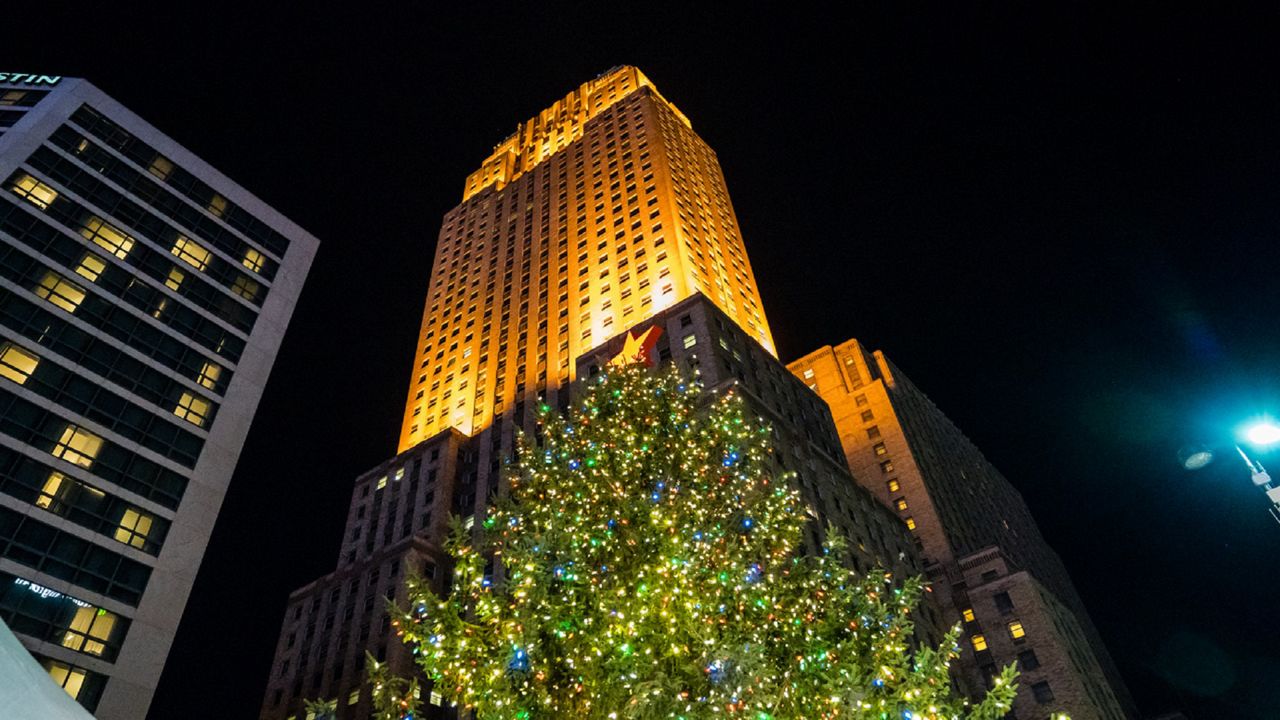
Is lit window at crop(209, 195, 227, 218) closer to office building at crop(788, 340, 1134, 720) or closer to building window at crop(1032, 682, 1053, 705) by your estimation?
office building at crop(788, 340, 1134, 720)

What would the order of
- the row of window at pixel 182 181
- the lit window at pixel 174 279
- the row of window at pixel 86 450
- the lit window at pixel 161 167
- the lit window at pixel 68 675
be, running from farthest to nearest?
the lit window at pixel 161 167
the row of window at pixel 182 181
the lit window at pixel 174 279
the row of window at pixel 86 450
the lit window at pixel 68 675

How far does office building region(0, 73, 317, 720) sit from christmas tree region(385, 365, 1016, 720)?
25602 mm

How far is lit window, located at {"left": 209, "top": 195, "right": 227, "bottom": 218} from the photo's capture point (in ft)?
158

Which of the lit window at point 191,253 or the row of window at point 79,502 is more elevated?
the lit window at point 191,253

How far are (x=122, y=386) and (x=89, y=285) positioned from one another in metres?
6.26

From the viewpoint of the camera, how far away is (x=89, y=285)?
39.3 meters

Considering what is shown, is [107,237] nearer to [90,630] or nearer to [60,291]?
[60,291]

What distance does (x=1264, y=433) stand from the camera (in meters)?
13.3

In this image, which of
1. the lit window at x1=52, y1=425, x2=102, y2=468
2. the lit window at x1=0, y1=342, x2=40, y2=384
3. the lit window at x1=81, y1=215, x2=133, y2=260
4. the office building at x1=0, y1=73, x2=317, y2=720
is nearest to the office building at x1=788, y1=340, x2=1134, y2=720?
the office building at x1=0, y1=73, x2=317, y2=720

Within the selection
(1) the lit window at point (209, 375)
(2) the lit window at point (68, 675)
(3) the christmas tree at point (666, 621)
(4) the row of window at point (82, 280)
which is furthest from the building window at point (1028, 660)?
(4) the row of window at point (82, 280)

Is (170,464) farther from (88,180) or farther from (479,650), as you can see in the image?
(479,650)

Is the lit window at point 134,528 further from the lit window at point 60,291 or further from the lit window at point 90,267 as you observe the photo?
the lit window at point 90,267

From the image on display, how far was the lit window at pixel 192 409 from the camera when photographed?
39.7 metres

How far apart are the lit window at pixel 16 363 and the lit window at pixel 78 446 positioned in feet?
10.5
